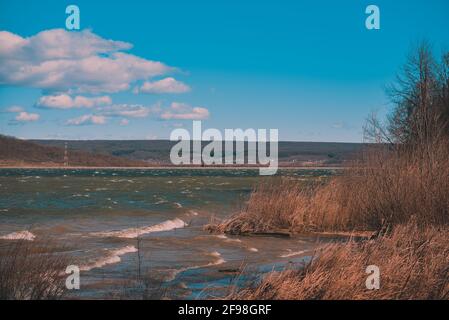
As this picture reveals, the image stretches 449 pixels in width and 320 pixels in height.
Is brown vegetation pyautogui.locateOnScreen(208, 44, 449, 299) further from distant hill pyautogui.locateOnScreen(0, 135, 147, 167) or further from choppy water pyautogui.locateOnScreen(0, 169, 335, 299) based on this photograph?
distant hill pyautogui.locateOnScreen(0, 135, 147, 167)

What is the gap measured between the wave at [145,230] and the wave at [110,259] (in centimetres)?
326

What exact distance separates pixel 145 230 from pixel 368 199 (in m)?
7.56

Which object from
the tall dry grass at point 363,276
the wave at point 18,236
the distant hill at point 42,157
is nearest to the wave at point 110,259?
the wave at point 18,236

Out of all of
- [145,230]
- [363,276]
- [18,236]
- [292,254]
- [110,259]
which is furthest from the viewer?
[145,230]

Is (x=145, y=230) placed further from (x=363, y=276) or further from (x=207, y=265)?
(x=363, y=276)

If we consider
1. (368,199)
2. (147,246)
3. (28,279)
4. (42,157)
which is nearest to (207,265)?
(147,246)

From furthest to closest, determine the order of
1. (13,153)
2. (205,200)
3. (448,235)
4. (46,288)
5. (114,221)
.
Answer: (13,153) → (205,200) → (114,221) → (448,235) → (46,288)

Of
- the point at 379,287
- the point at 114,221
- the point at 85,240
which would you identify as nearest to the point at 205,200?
the point at 114,221

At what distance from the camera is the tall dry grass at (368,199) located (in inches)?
563

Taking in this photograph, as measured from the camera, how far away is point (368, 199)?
1703cm

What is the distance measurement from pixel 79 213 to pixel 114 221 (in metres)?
3.39

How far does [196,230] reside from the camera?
2048 cm

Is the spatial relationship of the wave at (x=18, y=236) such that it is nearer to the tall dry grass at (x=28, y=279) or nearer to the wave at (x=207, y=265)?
the wave at (x=207, y=265)
